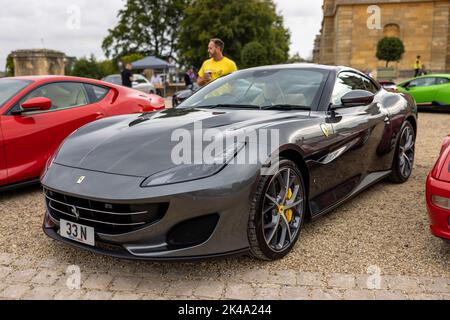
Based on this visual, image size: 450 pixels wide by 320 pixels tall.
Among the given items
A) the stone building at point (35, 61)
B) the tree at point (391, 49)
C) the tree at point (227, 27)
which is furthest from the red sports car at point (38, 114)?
the tree at point (227, 27)

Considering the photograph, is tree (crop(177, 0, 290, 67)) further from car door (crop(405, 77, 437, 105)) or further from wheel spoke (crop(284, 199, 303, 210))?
wheel spoke (crop(284, 199, 303, 210))

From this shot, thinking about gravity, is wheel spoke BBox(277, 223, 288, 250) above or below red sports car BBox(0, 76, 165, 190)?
below

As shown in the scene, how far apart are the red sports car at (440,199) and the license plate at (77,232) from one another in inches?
83.6

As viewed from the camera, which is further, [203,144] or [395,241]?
[395,241]

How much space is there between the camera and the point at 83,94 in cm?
527

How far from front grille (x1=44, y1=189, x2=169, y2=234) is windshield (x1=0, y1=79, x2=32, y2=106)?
2298 mm

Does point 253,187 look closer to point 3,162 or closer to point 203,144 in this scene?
point 203,144

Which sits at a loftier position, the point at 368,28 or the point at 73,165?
the point at 368,28

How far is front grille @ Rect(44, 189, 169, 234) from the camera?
99.7 inches

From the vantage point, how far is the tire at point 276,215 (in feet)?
8.95

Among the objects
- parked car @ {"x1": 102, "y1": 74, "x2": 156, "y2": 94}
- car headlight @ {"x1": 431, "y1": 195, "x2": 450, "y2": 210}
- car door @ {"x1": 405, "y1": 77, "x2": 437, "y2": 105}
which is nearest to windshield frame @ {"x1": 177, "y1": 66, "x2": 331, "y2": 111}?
car headlight @ {"x1": 431, "y1": 195, "x2": 450, "y2": 210}
